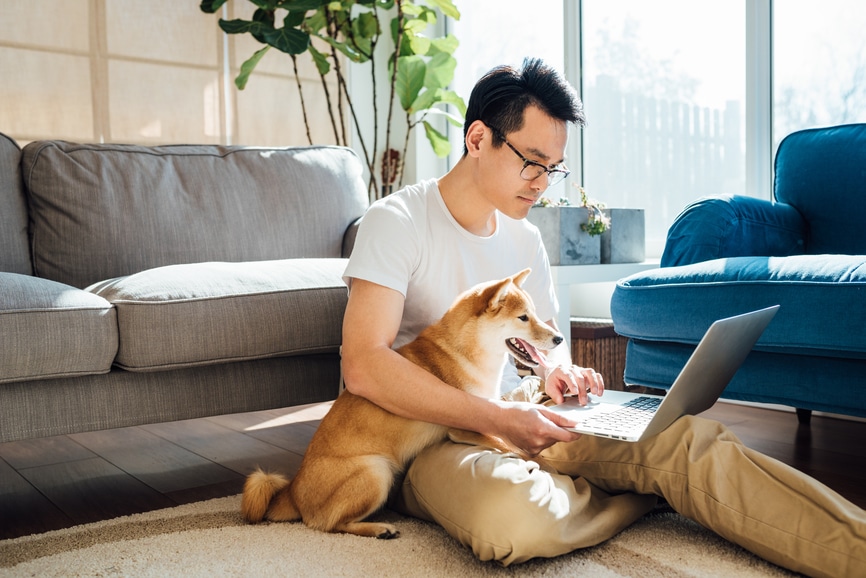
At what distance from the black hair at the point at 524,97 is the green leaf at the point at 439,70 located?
86.6 inches

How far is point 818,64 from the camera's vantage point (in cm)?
282

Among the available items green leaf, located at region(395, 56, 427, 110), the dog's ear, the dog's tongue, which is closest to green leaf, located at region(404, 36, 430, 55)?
green leaf, located at region(395, 56, 427, 110)

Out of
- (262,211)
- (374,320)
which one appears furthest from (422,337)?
(262,211)

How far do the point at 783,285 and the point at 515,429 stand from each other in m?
0.78

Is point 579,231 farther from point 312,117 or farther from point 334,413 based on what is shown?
point 312,117

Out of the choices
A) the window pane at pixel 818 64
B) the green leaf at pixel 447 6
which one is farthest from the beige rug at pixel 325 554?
the green leaf at pixel 447 6

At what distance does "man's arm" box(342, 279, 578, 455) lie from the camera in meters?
1.31

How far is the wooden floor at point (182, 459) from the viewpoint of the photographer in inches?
69.6

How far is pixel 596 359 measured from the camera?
9.28 ft

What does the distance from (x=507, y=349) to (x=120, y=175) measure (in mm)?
1405

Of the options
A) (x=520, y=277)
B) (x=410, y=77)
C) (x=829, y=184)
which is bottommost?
(x=520, y=277)

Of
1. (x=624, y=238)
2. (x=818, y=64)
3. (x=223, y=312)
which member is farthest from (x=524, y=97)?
(x=818, y=64)

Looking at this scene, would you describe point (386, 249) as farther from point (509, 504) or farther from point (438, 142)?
point (438, 142)

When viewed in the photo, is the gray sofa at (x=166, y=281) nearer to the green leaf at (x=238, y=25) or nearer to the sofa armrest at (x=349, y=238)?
→ the sofa armrest at (x=349, y=238)
